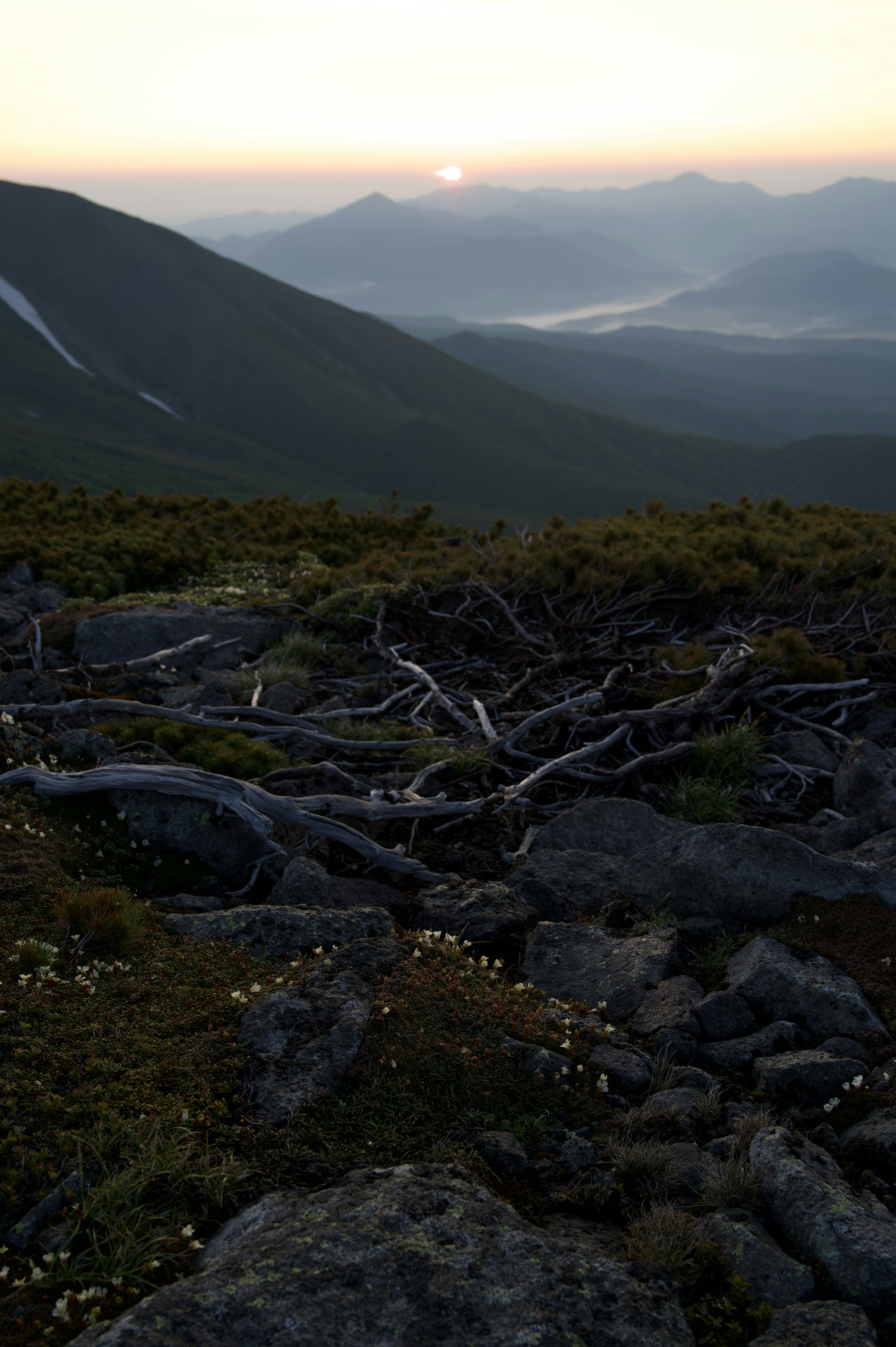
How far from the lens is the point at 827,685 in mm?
10211

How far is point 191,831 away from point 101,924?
5.91 ft

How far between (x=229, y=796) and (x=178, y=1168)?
3.62 meters

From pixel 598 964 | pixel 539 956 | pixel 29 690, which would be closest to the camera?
pixel 598 964

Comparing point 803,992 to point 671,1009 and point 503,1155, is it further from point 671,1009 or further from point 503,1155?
point 503,1155

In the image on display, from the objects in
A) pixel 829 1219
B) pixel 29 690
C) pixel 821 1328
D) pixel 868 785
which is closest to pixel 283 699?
pixel 29 690

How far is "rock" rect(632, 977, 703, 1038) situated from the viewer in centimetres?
489

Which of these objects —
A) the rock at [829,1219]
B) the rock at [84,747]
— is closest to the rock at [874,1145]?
the rock at [829,1219]

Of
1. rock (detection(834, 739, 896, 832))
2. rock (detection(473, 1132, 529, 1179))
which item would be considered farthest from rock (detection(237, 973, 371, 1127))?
rock (detection(834, 739, 896, 832))

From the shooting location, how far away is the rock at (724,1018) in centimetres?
492

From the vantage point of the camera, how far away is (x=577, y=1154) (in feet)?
12.5

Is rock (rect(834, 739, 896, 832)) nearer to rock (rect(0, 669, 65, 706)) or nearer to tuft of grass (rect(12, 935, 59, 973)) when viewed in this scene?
tuft of grass (rect(12, 935, 59, 973))

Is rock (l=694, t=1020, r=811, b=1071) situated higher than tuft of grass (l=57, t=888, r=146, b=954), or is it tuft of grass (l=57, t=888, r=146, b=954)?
tuft of grass (l=57, t=888, r=146, b=954)

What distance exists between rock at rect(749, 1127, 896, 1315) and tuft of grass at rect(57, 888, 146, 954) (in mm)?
3516

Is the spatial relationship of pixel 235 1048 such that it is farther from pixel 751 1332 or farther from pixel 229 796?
pixel 229 796
